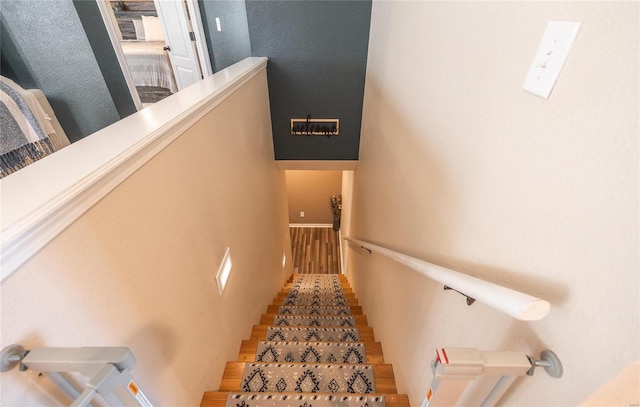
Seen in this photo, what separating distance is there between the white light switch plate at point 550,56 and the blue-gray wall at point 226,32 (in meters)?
2.69

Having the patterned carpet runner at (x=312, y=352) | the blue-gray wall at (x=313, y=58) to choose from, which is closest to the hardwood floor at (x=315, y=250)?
the blue-gray wall at (x=313, y=58)

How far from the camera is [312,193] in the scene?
22.5ft

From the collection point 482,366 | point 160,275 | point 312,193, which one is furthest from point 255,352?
point 312,193

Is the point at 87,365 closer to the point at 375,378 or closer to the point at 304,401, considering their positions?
the point at 304,401

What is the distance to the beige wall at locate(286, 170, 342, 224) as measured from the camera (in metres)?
6.68

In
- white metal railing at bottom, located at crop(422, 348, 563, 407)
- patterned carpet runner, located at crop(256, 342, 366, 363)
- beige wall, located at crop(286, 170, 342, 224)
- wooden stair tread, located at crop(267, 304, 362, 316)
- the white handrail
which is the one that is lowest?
beige wall, located at crop(286, 170, 342, 224)

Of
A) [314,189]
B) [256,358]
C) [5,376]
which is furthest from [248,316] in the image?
[314,189]

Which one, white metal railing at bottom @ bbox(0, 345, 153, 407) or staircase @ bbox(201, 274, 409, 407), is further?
staircase @ bbox(201, 274, 409, 407)

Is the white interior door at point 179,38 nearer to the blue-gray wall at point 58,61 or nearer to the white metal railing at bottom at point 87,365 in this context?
the blue-gray wall at point 58,61

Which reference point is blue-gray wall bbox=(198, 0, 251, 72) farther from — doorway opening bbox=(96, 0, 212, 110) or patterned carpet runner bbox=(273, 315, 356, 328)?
patterned carpet runner bbox=(273, 315, 356, 328)

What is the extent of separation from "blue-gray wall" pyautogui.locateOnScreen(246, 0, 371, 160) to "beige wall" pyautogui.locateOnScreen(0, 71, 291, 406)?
689 mm

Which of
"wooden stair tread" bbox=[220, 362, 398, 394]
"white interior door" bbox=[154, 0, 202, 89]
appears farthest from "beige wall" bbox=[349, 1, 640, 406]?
"white interior door" bbox=[154, 0, 202, 89]

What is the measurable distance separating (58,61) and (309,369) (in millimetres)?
2834

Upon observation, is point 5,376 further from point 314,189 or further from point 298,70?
point 314,189
